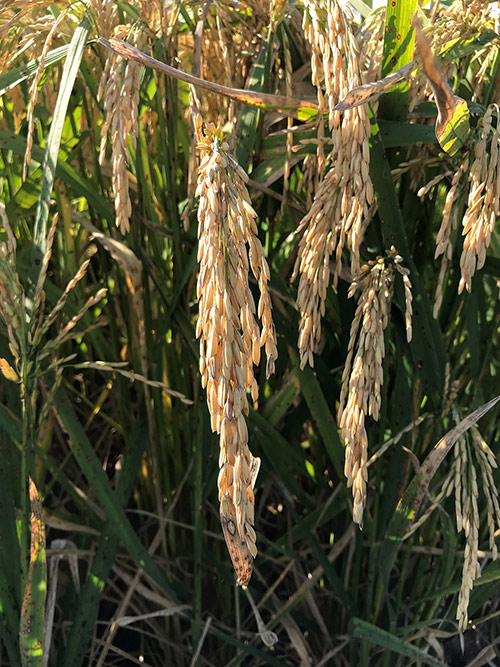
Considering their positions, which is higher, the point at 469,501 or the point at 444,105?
the point at 444,105

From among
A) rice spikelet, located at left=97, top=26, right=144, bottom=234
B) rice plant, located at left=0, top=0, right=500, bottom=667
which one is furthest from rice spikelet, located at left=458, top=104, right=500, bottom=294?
rice spikelet, located at left=97, top=26, right=144, bottom=234

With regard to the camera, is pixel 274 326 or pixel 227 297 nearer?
pixel 227 297

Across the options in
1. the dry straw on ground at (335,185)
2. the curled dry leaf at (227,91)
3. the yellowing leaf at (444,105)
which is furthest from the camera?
the dry straw on ground at (335,185)

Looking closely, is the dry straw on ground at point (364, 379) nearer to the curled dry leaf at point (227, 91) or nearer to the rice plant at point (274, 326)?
the rice plant at point (274, 326)

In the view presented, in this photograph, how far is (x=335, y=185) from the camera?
76cm

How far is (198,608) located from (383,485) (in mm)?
291

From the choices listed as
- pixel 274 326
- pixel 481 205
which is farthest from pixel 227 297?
pixel 481 205

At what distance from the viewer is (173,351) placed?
1080mm

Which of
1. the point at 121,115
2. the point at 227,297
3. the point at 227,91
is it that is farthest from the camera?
the point at 121,115

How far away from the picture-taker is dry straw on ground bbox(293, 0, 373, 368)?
73 centimetres

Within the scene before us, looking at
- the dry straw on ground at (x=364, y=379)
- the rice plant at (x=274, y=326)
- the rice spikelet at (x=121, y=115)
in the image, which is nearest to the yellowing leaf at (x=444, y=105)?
the rice plant at (x=274, y=326)

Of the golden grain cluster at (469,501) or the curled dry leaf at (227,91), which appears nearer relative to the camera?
the curled dry leaf at (227,91)

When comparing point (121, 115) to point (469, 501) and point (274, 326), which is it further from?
point (469, 501)

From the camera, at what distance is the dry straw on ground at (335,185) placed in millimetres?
729
